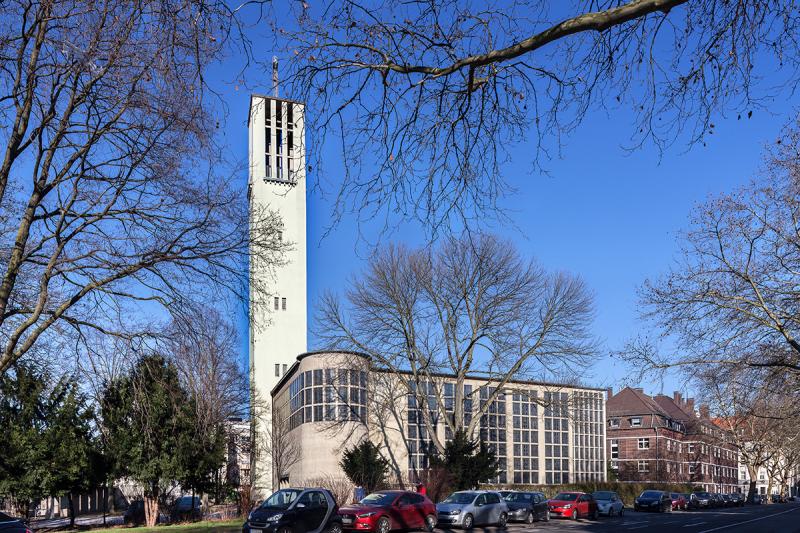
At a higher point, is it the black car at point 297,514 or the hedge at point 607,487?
the black car at point 297,514

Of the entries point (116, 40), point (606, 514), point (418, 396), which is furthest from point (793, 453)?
point (116, 40)

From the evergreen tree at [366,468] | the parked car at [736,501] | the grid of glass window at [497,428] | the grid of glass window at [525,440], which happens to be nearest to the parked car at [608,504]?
Result: the evergreen tree at [366,468]

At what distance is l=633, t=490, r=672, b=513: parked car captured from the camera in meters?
52.8

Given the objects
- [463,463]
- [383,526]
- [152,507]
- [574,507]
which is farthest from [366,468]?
[383,526]

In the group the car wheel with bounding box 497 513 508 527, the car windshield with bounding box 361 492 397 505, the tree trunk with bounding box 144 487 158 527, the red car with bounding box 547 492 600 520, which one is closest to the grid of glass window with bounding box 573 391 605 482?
the red car with bounding box 547 492 600 520

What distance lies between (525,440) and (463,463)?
81.8 feet

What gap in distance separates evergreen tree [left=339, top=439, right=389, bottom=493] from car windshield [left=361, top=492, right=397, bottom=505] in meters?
13.4

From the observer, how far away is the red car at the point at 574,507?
136ft

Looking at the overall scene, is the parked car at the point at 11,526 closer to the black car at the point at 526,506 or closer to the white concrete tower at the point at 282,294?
the black car at the point at 526,506

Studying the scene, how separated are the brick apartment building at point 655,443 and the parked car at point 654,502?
108 ft

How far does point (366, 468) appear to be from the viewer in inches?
1660

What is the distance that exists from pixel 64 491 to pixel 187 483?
5.47 m

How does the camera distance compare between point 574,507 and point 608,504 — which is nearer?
point 574,507

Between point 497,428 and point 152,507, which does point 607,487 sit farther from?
point 152,507
